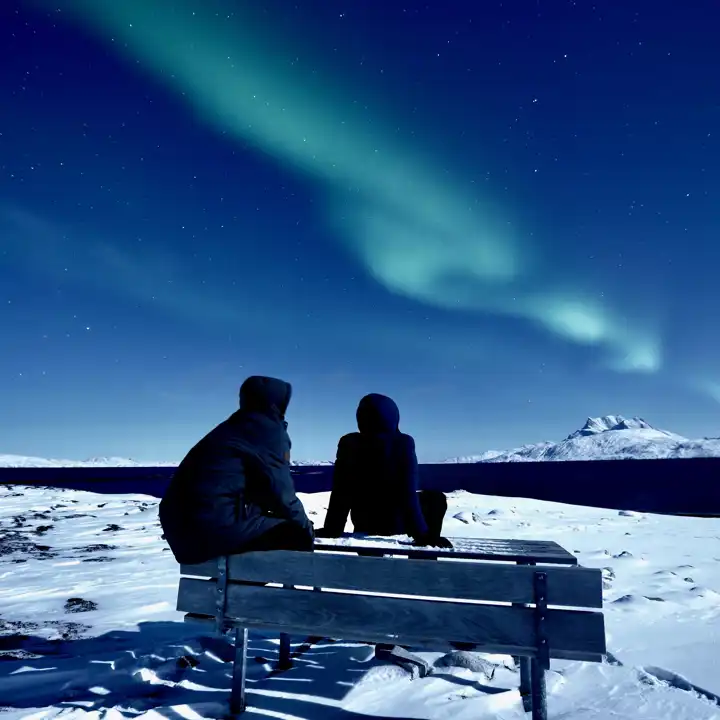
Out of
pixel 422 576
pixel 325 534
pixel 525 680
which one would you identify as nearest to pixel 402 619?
pixel 422 576

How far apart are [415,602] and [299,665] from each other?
2.01 meters

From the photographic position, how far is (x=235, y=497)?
129 inches

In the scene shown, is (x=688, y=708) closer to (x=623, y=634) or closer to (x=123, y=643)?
(x=623, y=634)

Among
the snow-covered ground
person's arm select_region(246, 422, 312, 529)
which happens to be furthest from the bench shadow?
person's arm select_region(246, 422, 312, 529)

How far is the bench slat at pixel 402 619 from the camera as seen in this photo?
106 inches

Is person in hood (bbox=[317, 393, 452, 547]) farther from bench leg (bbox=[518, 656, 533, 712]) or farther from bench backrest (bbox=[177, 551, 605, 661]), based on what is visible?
bench backrest (bbox=[177, 551, 605, 661])

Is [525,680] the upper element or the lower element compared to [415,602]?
lower

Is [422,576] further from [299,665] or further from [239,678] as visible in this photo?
[299,665]

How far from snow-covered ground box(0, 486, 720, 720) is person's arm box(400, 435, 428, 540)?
3.43 feet

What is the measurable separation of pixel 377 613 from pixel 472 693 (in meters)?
1.31

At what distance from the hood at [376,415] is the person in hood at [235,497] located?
1171mm

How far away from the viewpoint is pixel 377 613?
2996mm

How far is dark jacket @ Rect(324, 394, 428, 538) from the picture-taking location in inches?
175

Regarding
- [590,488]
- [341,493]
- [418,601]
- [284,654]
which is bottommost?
[590,488]
